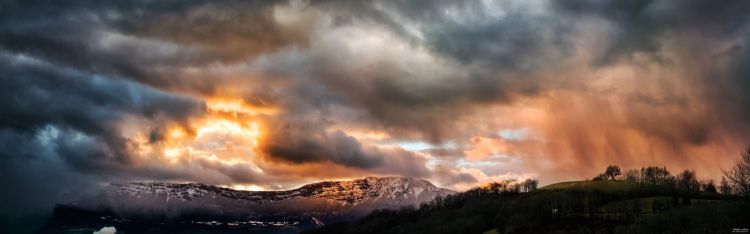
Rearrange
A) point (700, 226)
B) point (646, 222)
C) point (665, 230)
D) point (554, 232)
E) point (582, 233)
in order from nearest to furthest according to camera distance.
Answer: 1. point (700, 226)
2. point (665, 230)
3. point (646, 222)
4. point (582, 233)
5. point (554, 232)

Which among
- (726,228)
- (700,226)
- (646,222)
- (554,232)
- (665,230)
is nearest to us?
(726,228)

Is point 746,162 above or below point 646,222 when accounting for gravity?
above

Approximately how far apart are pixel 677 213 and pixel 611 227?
4124 centimetres

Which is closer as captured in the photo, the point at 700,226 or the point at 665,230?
the point at 700,226

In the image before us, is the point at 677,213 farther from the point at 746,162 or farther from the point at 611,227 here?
the point at 611,227

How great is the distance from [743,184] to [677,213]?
24.0 metres

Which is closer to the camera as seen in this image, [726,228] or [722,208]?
[726,228]

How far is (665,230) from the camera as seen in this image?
14662 cm

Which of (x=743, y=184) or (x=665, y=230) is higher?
(x=743, y=184)

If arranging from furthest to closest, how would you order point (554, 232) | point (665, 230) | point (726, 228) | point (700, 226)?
point (554, 232) → point (665, 230) → point (700, 226) → point (726, 228)

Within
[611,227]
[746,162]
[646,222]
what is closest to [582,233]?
[611,227]

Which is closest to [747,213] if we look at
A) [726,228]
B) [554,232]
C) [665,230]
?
[726,228]

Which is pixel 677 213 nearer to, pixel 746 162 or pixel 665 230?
pixel 665 230

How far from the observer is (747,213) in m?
126
